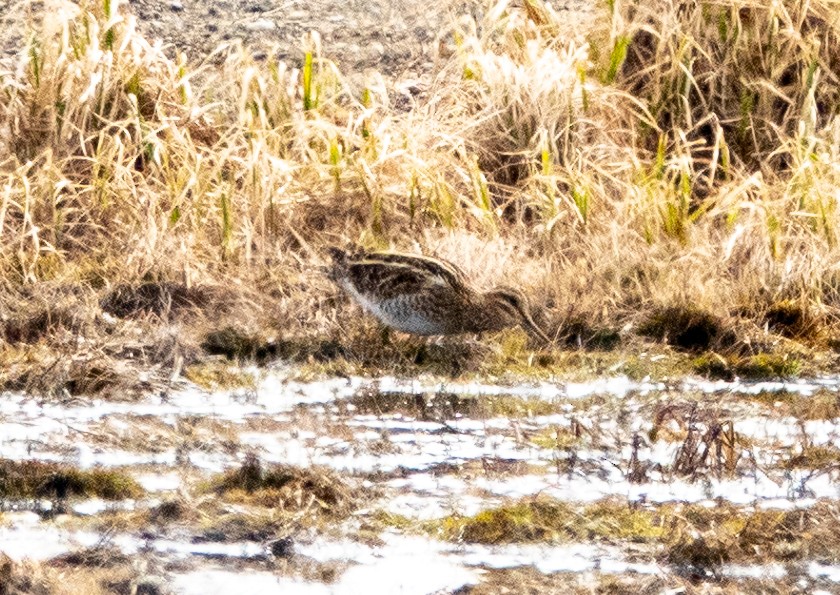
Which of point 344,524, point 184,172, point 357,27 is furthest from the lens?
point 357,27

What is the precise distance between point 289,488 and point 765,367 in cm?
286

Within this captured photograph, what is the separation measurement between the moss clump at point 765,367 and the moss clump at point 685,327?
0.86 ft

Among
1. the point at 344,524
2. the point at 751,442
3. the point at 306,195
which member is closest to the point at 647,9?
the point at 306,195

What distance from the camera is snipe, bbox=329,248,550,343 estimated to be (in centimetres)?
747

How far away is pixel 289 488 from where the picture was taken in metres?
5.37

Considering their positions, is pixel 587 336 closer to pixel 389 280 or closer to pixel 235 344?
pixel 389 280

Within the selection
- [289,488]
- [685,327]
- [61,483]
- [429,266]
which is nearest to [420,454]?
[289,488]

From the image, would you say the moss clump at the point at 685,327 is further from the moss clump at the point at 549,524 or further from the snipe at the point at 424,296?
the moss clump at the point at 549,524

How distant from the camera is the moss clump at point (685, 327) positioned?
25.7 feet

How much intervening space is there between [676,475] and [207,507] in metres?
1.51

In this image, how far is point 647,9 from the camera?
10.3m

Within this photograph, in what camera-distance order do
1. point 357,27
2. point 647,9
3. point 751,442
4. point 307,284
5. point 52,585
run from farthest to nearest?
point 357,27
point 647,9
point 307,284
point 751,442
point 52,585

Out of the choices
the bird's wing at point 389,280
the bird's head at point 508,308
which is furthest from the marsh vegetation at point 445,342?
the bird's wing at point 389,280

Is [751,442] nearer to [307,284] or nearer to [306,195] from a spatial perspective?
[307,284]
